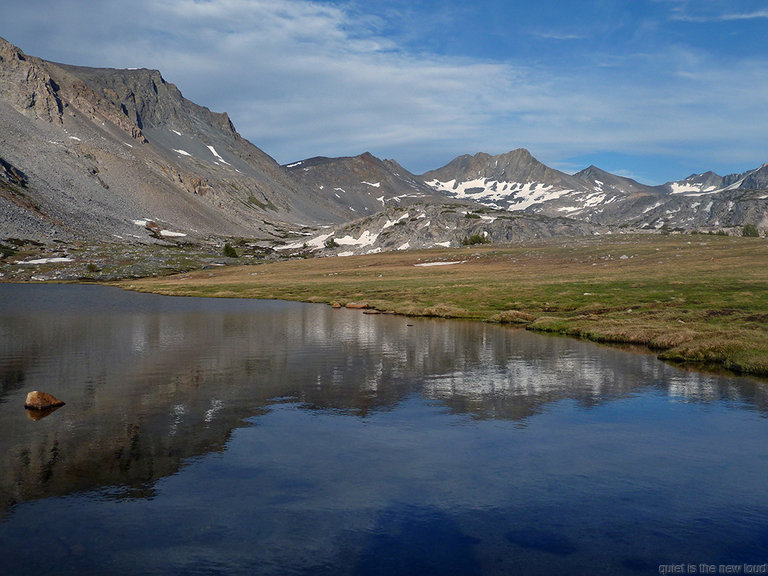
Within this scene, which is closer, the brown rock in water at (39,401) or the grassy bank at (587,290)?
the brown rock in water at (39,401)

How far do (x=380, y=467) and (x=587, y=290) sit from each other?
58.0 meters

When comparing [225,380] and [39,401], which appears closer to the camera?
[39,401]

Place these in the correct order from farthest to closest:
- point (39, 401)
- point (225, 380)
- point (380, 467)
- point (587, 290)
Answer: point (587, 290) → point (225, 380) → point (39, 401) → point (380, 467)

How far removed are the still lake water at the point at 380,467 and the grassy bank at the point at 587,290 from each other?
6.63 m

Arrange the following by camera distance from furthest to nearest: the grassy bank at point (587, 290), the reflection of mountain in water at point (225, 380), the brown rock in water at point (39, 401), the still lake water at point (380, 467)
→ the grassy bank at point (587, 290) < the brown rock in water at point (39, 401) < the reflection of mountain in water at point (225, 380) < the still lake water at point (380, 467)

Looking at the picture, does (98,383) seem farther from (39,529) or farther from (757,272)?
(757,272)

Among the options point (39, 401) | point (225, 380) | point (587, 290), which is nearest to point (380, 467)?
point (225, 380)

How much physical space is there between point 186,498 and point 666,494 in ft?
45.2

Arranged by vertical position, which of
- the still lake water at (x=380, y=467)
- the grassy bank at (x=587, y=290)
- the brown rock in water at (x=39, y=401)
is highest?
the grassy bank at (x=587, y=290)

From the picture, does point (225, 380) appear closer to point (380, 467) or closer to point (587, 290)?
point (380, 467)

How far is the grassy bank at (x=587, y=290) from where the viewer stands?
1724 inches

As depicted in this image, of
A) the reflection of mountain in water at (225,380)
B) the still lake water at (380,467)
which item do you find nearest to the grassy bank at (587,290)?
the reflection of mountain in water at (225,380)

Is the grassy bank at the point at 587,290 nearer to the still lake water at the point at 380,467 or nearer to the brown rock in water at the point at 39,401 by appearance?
the still lake water at the point at 380,467

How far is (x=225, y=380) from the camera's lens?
3291cm
